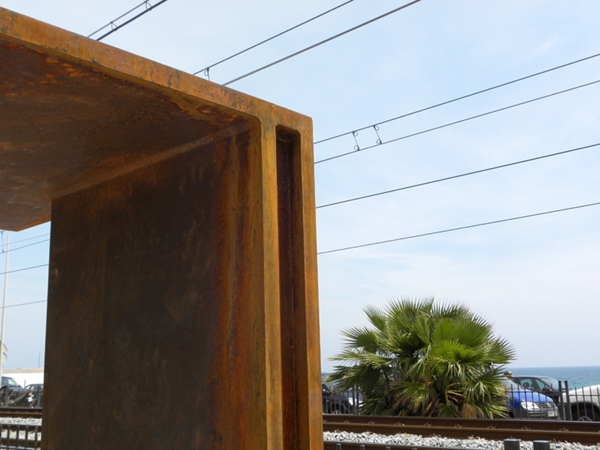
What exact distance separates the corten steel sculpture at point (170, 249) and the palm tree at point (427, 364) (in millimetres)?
9820

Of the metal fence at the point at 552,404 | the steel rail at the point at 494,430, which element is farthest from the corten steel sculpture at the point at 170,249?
the metal fence at the point at 552,404

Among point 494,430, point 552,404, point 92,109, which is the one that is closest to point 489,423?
point 494,430

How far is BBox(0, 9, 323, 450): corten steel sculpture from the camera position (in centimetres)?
183

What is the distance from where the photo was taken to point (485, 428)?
30.7 feet

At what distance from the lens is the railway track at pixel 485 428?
8336 mm

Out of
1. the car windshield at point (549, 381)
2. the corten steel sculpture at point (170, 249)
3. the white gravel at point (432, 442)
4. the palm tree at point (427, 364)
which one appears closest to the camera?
the corten steel sculpture at point (170, 249)

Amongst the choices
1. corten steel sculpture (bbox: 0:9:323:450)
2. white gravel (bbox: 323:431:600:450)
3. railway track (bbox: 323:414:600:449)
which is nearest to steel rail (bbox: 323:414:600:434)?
railway track (bbox: 323:414:600:449)

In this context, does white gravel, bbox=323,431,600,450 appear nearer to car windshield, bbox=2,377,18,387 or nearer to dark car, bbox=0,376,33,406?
dark car, bbox=0,376,33,406

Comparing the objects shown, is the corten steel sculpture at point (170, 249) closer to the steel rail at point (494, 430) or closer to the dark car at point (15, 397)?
the steel rail at point (494, 430)

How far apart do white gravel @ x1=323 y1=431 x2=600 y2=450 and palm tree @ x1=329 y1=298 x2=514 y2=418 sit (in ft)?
9.36

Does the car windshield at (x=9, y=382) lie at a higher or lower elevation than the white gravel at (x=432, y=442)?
higher

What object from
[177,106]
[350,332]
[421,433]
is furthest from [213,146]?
[350,332]

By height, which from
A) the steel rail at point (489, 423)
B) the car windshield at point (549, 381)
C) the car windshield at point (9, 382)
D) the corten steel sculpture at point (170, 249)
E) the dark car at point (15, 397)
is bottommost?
the steel rail at point (489, 423)

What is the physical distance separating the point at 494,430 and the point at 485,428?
452 millimetres
